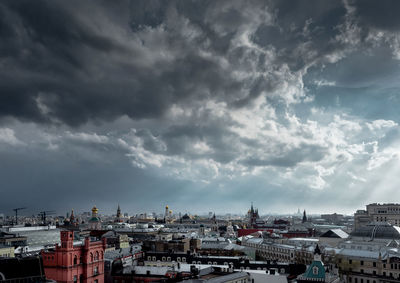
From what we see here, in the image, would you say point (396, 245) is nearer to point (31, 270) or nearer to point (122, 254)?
point (122, 254)

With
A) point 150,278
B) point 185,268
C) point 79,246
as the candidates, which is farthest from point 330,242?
point 79,246

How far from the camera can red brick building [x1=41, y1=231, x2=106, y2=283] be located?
254 feet

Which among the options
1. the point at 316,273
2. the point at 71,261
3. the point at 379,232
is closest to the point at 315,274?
the point at 316,273

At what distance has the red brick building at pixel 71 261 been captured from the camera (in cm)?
7731

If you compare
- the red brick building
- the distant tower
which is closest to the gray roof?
the distant tower

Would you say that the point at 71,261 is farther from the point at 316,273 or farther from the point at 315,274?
the point at 316,273

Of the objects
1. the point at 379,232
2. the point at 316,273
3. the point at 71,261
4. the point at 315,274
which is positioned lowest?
the point at 315,274

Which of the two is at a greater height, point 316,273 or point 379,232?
point 379,232

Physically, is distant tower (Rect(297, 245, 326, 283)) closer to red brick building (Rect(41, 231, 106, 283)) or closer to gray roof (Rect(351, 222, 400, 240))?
red brick building (Rect(41, 231, 106, 283))

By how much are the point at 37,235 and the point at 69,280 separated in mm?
83274

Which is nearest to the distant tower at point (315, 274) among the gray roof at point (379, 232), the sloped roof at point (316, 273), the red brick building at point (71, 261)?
the sloped roof at point (316, 273)

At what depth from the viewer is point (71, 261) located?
3093 inches

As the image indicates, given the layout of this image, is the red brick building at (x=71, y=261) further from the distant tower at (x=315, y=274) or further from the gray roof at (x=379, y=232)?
the gray roof at (x=379, y=232)

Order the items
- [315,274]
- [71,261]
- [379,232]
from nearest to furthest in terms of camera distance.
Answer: [71,261], [315,274], [379,232]
